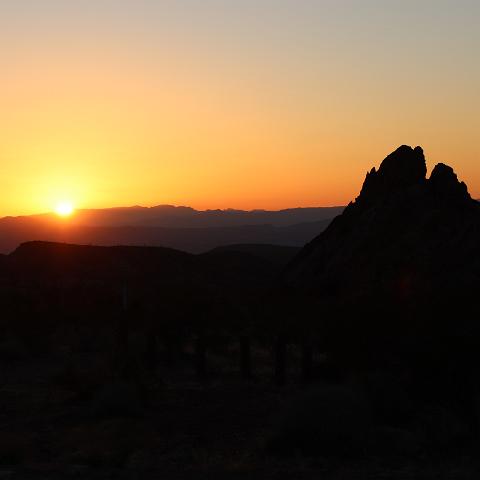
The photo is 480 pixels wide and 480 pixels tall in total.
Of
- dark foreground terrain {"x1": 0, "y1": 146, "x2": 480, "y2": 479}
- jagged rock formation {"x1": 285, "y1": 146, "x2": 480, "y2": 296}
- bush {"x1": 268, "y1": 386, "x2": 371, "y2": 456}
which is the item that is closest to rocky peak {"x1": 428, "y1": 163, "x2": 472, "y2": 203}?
jagged rock formation {"x1": 285, "y1": 146, "x2": 480, "y2": 296}

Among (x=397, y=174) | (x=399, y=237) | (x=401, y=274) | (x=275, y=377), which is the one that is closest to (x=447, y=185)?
(x=397, y=174)

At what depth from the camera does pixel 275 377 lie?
32406 millimetres

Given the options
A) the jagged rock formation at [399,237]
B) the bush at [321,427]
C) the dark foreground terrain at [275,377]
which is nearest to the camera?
the dark foreground terrain at [275,377]

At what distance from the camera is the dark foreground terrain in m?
17.5

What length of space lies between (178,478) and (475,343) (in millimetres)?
10364

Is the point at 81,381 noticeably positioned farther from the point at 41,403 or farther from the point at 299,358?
the point at 299,358

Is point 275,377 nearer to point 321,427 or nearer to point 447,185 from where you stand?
point 321,427

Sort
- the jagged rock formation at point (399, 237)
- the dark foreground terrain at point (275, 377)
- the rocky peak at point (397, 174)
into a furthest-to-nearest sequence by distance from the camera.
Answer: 1. the rocky peak at point (397, 174)
2. the jagged rock formation at point (399, 237)
3. the dark foreground terrain at point (275, 377)

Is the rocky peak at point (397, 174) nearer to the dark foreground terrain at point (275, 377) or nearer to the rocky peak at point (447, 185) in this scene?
the rocky peak at point (447, 185)

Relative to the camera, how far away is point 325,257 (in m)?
57.9

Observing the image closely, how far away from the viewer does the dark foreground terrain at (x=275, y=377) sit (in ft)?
57.4

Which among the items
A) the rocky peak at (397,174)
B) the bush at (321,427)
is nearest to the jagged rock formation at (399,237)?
the rocky peak at (397,174)

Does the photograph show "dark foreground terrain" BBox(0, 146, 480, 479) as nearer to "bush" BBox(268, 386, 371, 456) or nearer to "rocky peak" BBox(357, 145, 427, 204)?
"bush" BBox(268, 386, 371, 456)

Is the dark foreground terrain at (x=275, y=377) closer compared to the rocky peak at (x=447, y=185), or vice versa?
the dark foreground terrain at (x=275, y=377)
